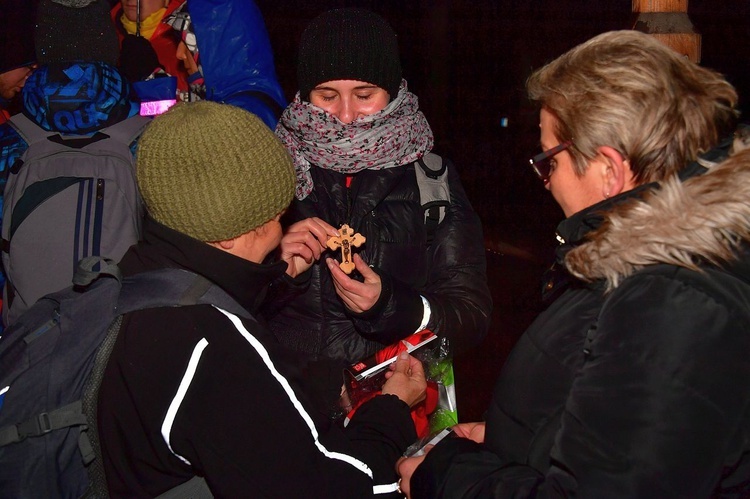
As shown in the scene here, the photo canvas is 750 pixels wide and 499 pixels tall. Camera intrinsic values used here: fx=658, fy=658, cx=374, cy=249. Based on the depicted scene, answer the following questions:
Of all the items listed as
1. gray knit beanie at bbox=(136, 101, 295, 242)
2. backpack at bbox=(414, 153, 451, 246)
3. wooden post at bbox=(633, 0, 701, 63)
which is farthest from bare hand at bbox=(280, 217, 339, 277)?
wooden post at bbox=(633, 0, 701, 63)

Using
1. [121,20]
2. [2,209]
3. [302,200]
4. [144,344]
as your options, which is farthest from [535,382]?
[121,20]

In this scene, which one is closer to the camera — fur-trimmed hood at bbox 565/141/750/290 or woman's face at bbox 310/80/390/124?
fur-trimmed hood at bbox 565/141/750/290

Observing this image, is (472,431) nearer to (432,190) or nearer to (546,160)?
(546,160)

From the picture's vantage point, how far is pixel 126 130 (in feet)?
8.19

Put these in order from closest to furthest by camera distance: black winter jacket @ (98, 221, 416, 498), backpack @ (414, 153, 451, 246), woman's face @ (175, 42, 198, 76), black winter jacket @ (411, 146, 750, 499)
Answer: black winter jacket @ (411, 146, 750, 499), black winter jacket @ (98, 221, 416, 498), backpack @ (414, 153, 451, 246), woman's face @ (175, 42, 198, 76)

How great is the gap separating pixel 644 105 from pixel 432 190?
1269 millimetres

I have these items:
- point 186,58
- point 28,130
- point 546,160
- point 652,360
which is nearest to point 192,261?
point 546,160

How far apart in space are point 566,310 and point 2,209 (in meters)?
2.10

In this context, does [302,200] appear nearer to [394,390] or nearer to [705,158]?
[394,390]

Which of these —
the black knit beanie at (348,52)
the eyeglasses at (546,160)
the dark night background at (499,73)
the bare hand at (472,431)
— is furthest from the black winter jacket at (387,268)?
the dark night background at (499,73)

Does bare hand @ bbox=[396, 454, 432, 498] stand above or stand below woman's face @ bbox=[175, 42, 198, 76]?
below

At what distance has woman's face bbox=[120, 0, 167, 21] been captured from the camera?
4.06 meters

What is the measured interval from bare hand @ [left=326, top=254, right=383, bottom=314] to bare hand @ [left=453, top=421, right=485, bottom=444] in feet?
1.91

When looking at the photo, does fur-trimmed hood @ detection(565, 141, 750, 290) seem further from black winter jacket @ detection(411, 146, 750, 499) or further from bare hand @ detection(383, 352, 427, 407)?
bare hand @ detection(383, 352, 427, 407)
